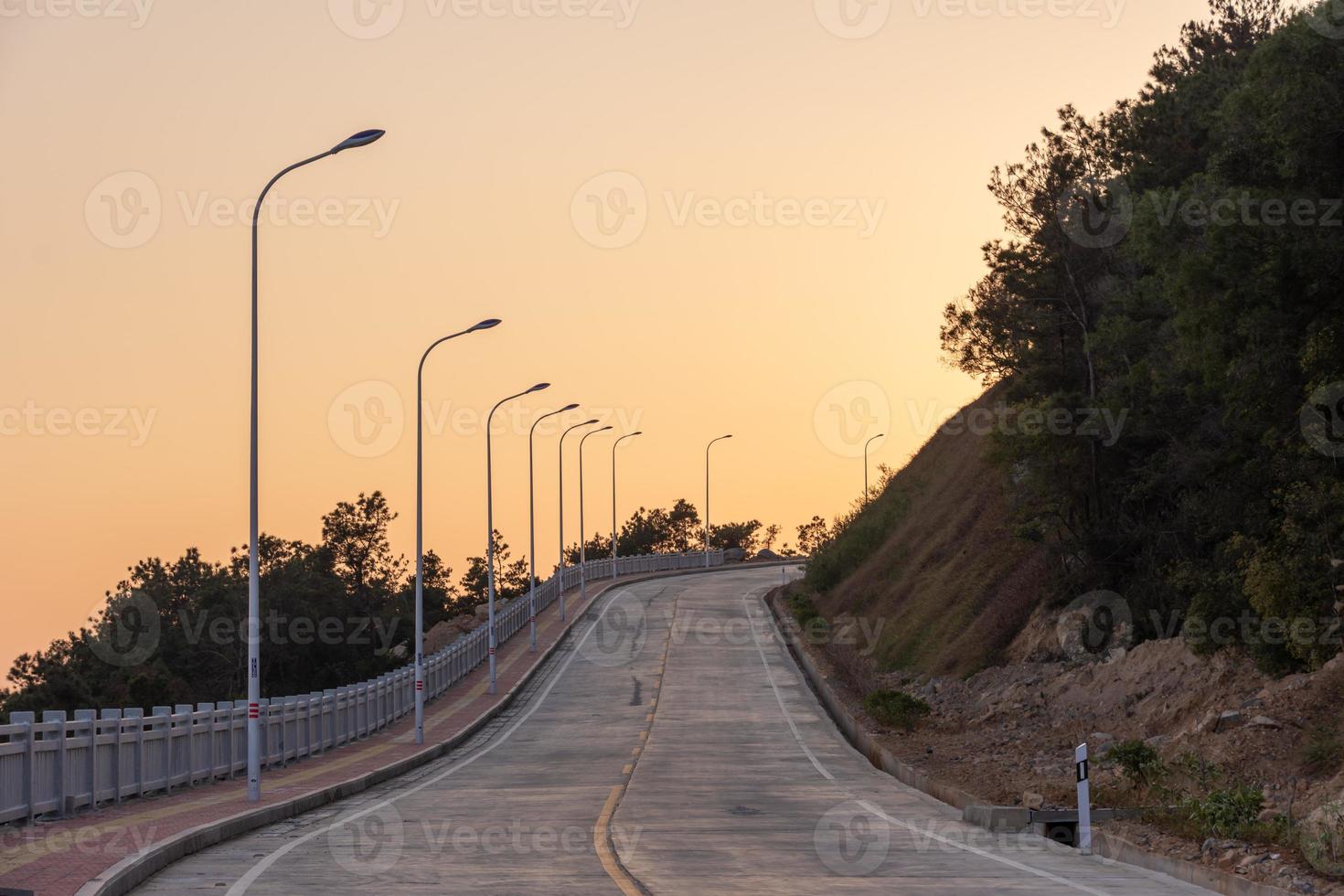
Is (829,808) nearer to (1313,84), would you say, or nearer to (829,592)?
(1313,84)

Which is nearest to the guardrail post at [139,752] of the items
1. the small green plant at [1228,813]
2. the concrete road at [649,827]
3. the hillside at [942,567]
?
the concrete road at [649,827]

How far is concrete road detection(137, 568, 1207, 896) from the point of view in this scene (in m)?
15.2

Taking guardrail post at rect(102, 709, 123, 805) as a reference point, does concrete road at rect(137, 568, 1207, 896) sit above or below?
below

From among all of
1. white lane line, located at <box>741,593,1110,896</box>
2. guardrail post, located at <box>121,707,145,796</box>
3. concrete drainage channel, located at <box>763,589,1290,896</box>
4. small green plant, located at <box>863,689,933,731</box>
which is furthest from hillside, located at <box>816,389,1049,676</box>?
guardrail post, located at <box>121,707,145,796</box>

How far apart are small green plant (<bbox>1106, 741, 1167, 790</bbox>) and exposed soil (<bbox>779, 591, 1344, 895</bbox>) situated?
0.23 meters

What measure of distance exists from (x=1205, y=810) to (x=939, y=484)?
5508 cm

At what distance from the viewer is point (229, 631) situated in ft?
294

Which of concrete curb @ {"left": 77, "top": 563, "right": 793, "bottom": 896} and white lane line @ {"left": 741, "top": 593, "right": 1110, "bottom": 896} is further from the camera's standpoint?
white lane line @ {"left": 741, "top": 593, "right": 1110, "bottom": 896}

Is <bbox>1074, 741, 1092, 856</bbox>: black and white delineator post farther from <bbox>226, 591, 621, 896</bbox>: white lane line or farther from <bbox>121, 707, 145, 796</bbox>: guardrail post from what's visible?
<bbox>121, 707, 145, 796</bbox>: guardrail post

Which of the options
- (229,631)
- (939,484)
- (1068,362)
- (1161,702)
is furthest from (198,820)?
(229,631)

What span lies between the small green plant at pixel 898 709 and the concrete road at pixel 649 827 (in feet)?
4.19

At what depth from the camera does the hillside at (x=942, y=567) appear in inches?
1716

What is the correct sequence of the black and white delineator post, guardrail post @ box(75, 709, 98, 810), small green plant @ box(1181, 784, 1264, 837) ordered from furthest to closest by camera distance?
guardrail post @ box(75, 709, 98, 810)
the black and white delineator post
small green plant @ box(1181, 784, 1264, 837)

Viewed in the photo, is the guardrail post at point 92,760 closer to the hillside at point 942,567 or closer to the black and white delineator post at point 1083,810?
the black and white delineator post at point 1083,810
